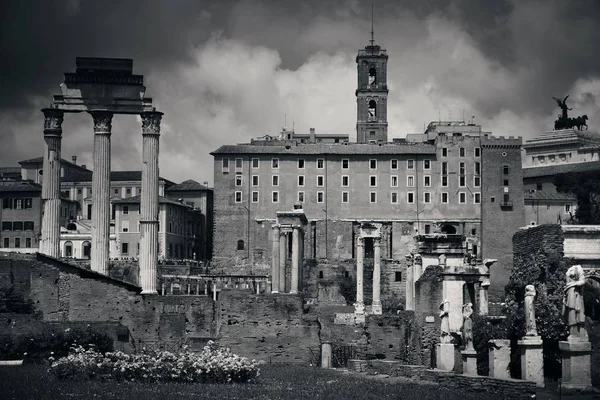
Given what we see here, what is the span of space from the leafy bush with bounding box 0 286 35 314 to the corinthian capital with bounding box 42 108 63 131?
29.5 ft

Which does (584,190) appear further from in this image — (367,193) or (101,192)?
(101,192)

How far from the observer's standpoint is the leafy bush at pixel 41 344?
39.0m

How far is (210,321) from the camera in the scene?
159 ft

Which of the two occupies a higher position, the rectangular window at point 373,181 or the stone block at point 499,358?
the rectangular window at point 373,181

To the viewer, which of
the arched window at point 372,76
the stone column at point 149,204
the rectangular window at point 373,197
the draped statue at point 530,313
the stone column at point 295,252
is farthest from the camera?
the arched window at point 372,76

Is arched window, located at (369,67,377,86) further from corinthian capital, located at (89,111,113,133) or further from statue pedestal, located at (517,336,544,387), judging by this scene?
statue pedestal, located at (517,336,544,387)

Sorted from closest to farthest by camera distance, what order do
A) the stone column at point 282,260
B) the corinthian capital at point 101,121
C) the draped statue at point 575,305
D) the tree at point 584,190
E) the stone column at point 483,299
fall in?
the draped statue at point 575,305
the stone column at point 483,299
the corinthian capital at point 101,121
the stone column at point 282,260
the tree at point 584,190

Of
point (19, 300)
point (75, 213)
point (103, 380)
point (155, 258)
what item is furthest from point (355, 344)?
point (75, 213)

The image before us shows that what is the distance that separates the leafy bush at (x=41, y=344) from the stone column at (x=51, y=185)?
10279mm

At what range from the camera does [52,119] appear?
5153 centimetres

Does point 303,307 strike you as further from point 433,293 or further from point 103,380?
point 103,380

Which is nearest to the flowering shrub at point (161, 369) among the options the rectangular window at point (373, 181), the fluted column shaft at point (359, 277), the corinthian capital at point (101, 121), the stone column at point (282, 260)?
the corinthian capital at point (101, 121)

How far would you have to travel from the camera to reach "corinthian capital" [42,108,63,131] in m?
51.4

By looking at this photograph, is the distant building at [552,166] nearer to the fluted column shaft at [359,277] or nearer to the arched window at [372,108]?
the arched window at [372,108]
